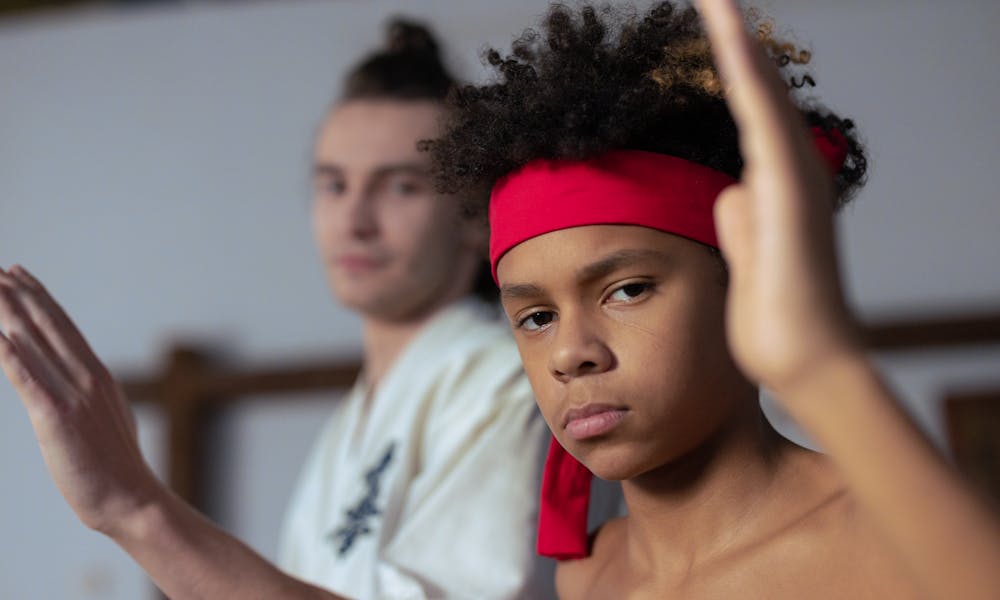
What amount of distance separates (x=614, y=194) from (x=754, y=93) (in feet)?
0.77

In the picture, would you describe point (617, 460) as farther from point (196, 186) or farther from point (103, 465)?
point (196, 186)

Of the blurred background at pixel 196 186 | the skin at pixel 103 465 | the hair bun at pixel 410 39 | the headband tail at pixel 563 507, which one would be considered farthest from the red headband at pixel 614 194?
the blurred background at pixel 196 186

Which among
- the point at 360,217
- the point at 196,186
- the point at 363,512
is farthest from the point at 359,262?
the point at 196,186

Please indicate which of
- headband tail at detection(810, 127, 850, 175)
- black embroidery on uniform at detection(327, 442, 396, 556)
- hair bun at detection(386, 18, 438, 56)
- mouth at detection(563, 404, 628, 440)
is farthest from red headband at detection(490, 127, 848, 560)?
hair bun at detection(386, 18, 438, 56)

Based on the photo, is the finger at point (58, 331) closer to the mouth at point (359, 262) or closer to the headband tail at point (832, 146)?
the mouth at point (359, 262)

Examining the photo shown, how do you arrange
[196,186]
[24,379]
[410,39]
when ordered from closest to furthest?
[24,379]
[410,39]
[196,186]

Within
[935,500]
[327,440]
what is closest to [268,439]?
[327,440]

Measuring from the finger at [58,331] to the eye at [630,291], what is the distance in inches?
17.8

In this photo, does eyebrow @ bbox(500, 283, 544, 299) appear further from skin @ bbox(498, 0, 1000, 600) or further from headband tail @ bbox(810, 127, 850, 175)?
headband tail @ bbox(810, 127, 850, 175)

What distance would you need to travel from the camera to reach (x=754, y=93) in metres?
0.58

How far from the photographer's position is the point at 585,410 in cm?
79

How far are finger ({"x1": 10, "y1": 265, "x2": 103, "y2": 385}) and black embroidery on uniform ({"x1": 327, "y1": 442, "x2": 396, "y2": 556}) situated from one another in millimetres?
392

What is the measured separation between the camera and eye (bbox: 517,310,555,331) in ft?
2.75

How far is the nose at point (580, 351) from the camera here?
78cm
